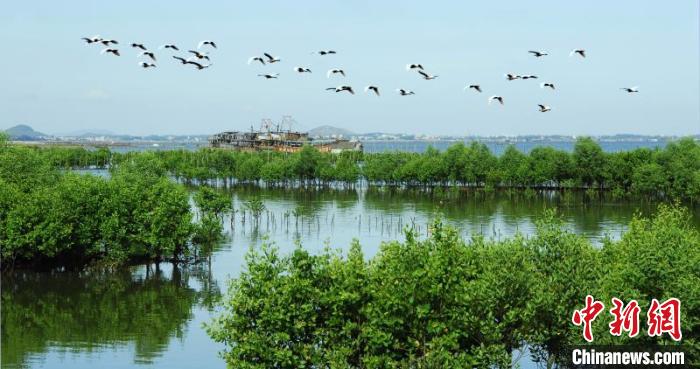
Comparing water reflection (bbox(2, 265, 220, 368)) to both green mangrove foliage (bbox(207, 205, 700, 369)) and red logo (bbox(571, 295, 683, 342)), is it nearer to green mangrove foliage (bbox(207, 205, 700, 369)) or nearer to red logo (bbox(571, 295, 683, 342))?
green mangrove foliage (bbox(207, 205, 700, 369))

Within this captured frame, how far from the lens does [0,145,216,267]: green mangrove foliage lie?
144 feet

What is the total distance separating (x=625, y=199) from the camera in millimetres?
89250

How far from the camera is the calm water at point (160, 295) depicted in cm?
3178

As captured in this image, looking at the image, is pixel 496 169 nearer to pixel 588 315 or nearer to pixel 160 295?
pixel 160 295

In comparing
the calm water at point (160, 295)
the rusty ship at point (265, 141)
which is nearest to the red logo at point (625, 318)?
the calm water at point (160, 295)

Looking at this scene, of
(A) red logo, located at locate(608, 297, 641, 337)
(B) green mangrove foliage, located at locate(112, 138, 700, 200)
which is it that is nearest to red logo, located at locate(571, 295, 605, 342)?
(A) red logo, located at locate(608, 297, 641, 337)

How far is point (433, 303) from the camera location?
21.8 metres

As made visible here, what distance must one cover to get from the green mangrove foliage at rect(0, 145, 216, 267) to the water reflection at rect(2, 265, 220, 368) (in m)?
1.24

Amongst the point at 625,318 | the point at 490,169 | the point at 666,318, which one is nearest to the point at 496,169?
the point at 490,169

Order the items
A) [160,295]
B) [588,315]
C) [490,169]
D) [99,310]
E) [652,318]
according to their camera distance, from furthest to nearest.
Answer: [490,169]
[160,295]
[99,310]
[588,315]
[652,318]

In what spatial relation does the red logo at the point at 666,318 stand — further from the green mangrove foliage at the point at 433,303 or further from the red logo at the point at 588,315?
the red logo at the point at 588,315

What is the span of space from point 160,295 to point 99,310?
3.50 m

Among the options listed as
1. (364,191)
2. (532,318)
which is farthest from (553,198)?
(532,318)

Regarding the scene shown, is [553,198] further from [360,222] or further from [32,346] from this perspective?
[32,346]
